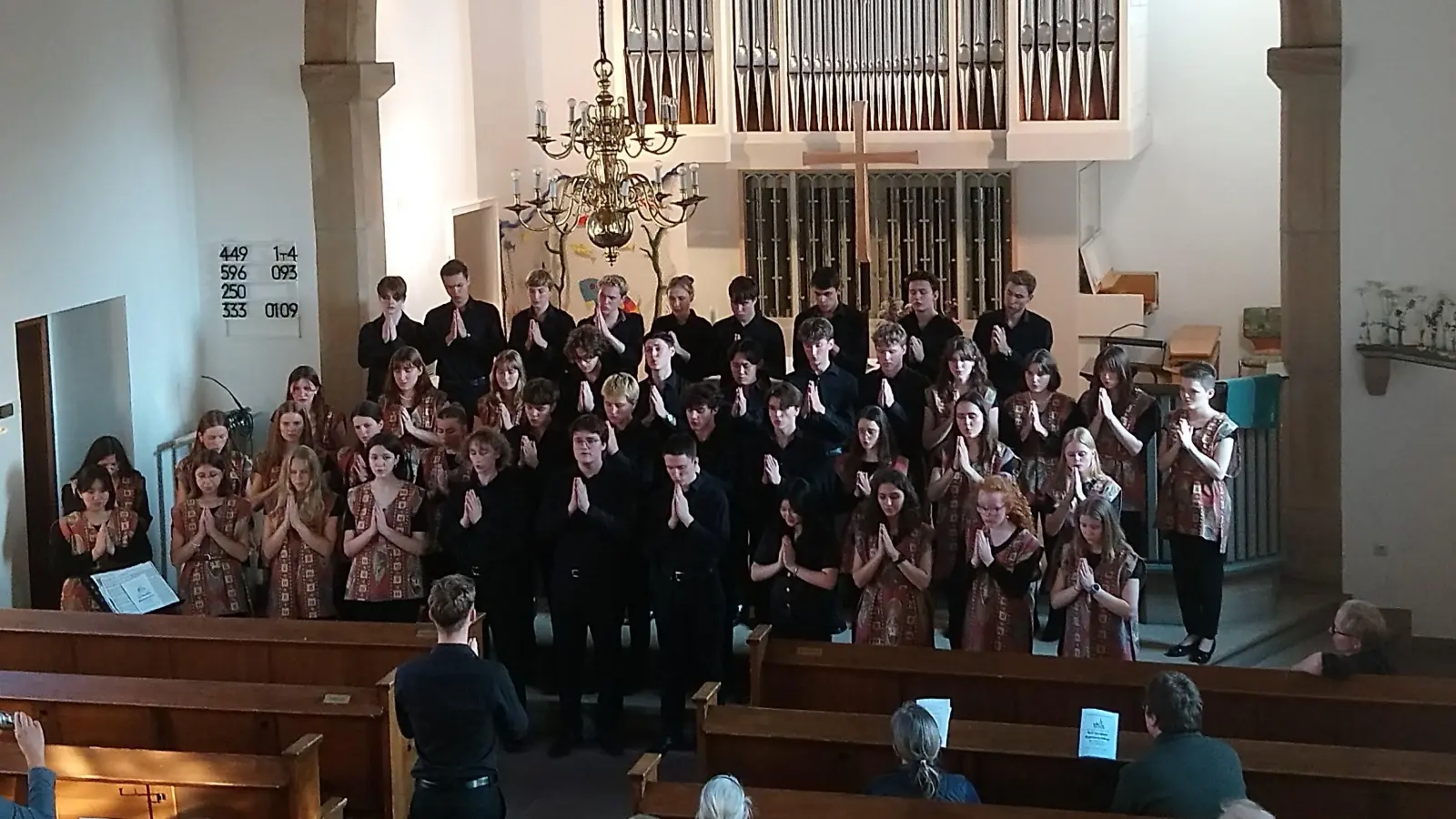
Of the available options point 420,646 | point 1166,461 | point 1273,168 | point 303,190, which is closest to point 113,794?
point 420,646

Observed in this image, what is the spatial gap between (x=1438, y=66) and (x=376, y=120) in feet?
18.0

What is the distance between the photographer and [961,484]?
740 centimetres

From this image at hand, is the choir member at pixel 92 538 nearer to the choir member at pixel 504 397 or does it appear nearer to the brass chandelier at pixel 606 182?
the choir member at pixel 504 397

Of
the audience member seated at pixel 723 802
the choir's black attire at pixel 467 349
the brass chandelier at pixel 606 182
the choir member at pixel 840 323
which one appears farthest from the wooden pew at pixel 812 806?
the brass chandelier at pixel 606 182

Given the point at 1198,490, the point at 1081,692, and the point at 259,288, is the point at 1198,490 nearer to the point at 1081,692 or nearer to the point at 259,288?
the point at 1081,692

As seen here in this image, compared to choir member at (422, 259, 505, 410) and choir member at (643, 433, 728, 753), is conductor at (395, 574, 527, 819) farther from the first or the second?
choir member at (422, 259, 505, 410)

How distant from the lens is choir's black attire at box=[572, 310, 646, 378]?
905cm

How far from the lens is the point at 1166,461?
772 cm

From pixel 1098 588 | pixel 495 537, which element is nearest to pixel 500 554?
pixel 495 537

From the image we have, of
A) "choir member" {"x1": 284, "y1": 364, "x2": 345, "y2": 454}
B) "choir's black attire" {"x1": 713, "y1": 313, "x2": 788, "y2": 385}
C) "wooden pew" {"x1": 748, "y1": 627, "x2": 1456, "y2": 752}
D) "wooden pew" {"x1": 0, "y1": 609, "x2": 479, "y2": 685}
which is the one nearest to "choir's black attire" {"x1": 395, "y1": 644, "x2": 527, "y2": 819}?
"wooden pew" {"x1": 748, "y1": 627, "x2": 1456, "y2": 752}

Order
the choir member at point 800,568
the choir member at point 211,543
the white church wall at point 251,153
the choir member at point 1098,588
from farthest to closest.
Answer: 1. the white church wall at point 251,153
2. the choir member at point 211,543
3. the choir member at point 800,568
4. the choir member at point 1098,588

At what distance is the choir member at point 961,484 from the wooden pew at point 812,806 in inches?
79.3

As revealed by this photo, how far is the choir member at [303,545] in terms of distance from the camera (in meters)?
7.74

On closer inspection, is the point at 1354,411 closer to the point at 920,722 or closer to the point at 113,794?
the point at 920,722
